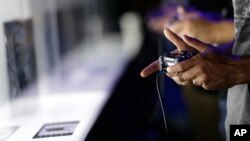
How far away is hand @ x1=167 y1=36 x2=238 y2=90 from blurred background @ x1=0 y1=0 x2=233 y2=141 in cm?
9

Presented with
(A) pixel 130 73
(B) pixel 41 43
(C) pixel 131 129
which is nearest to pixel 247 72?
(C) pixel 131 129

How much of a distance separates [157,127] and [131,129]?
115 mm

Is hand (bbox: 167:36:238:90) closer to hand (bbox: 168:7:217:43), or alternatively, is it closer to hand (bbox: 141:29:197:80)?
hand (bbox: 141:29:197:80)

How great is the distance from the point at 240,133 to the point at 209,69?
189 millimetres

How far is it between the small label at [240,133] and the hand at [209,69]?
125mm

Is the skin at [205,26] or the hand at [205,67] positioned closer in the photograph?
the hand at [205,67]

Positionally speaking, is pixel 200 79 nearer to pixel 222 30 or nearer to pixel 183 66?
pixel 183 66

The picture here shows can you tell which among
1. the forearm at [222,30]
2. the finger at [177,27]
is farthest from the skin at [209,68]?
the forearm at [222,30]

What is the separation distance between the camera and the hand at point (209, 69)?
2.41ft

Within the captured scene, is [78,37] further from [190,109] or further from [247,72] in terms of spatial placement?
[247,72]

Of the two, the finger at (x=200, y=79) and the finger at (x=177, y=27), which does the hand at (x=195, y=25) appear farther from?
the finger at (x=200, y=79)

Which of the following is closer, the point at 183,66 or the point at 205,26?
the point at 183,66

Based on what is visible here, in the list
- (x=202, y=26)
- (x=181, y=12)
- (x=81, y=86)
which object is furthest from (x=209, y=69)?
(x=81, y=86)

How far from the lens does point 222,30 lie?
1.11m
